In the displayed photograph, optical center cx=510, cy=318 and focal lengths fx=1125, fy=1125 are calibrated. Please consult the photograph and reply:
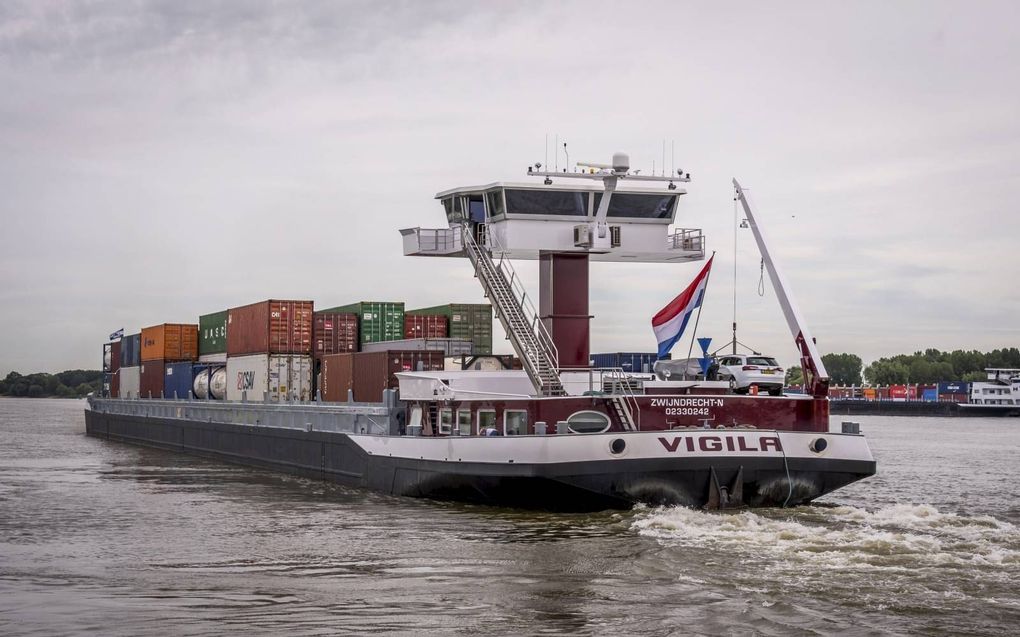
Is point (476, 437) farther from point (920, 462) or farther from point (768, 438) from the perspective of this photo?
point (920, 462)

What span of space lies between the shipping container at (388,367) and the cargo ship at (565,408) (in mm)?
52

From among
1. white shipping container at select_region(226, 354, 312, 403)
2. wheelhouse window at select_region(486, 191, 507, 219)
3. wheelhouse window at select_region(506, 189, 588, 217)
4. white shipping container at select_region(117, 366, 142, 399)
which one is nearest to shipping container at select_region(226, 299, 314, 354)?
white shipping container at select_region(226, 354, 312, 403)

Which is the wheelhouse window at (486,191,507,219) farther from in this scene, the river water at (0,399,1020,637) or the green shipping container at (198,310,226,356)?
the green shipping container at (198,310,226,356)

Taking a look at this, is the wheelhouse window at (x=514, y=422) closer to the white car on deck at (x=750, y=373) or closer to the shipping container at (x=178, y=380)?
the white car on deck at (x=750, y=373)

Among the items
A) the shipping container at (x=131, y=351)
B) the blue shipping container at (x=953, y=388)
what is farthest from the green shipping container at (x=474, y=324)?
the blue shipping container at (x=953, y=388)

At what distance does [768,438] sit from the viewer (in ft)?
67.7

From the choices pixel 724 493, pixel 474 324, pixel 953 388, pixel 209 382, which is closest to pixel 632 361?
pixel 474 324

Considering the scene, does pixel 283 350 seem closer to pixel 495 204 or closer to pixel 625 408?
pixel 495 204

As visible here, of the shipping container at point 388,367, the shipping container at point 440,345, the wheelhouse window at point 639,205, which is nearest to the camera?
the wheelhouse window at point 639,205

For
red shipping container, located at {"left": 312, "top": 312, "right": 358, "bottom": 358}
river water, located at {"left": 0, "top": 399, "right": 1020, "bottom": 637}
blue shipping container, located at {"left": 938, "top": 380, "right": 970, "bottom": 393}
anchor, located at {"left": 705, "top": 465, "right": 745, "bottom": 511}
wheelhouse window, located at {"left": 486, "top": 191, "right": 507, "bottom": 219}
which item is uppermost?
wheelhouse window, located at {"left": 486, "top": 191, "right": 507, "bottom": 219}

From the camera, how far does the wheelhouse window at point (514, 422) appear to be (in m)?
22.0

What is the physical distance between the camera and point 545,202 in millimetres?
23797

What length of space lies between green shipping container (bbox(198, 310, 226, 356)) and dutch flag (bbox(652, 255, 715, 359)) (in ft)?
74.2

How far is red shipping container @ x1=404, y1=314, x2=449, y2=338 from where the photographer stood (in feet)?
111
